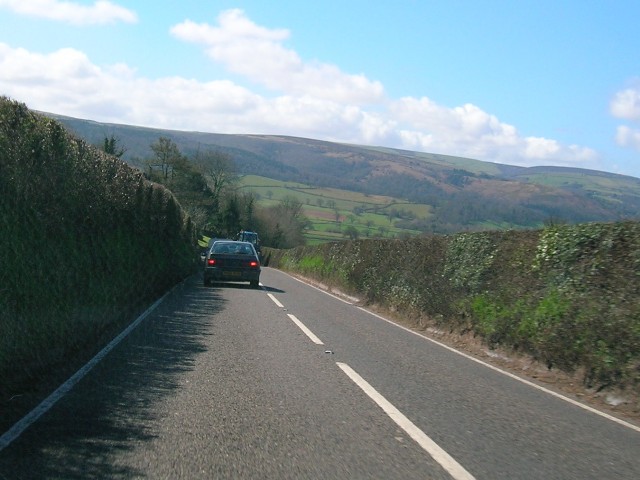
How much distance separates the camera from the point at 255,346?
11.4m

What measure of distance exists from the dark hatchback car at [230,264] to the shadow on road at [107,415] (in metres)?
13.5

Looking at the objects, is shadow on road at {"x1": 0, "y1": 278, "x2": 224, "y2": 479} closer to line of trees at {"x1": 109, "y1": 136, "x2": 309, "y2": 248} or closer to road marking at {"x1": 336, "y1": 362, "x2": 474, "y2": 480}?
road marking at {"x1": 336, "y1": 362, "x2": 474, "y2": 480}

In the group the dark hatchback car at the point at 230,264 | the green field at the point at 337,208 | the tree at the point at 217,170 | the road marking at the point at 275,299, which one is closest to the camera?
the road marking at the point at 275,299

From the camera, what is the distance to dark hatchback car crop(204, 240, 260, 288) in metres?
25.6

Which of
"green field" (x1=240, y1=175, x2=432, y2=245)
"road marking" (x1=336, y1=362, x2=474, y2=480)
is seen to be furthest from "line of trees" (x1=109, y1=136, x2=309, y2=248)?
"road marking" (x1=336, y1=362, x2=474, y2=480)

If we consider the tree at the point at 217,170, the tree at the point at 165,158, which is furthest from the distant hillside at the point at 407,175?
the tree at the point at 217,170

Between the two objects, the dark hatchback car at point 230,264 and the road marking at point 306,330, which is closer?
the road marking at point 306,330

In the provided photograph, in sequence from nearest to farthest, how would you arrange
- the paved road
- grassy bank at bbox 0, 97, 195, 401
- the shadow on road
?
the shadow on road
the paved road
grassy bank at bbox 0, 97, 195, 401

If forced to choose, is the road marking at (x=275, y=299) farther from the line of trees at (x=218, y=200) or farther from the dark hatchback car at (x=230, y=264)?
the line of trees at (x=218, y=200)

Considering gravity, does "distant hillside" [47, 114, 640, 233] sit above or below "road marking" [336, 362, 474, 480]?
above

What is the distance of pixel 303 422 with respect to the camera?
670 centimetres

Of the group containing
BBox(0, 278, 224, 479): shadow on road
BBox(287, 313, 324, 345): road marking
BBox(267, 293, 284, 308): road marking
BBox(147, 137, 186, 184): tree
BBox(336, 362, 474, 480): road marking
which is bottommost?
BBox(267, 293, 284, 308): road marking

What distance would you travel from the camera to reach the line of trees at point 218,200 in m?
61.8

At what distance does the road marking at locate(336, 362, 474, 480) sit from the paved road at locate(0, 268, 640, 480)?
20 mm
